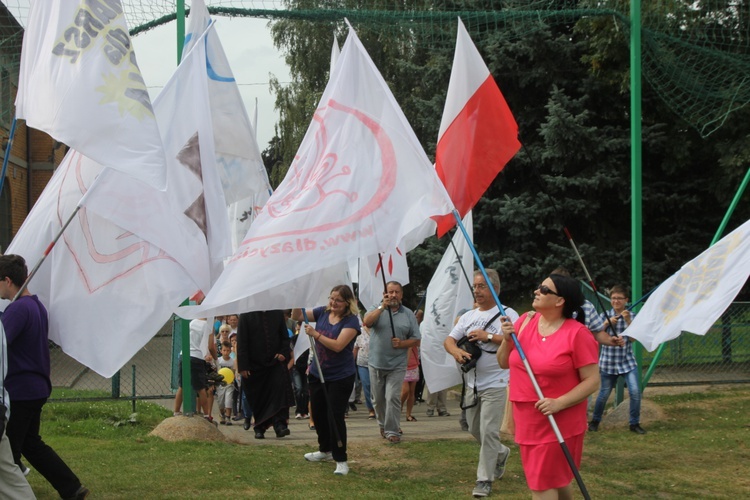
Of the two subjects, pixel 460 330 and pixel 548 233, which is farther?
pixel 548 233

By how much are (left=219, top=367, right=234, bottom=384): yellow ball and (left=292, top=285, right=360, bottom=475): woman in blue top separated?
4.10 metres

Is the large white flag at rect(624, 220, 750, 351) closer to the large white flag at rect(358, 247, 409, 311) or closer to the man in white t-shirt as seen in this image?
the man in white t-shirt

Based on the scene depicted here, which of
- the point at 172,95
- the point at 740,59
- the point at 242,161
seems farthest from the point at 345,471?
the point at 740,59

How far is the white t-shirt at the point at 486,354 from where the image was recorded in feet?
26.0

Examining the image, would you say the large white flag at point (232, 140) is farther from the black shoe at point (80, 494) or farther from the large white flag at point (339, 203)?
the black shoe at point (80, 494)

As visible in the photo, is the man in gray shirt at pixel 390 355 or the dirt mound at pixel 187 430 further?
the man in gray shirt at pixel 390 355

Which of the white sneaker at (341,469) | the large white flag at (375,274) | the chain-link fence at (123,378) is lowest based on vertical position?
the chain-link fence at (123,378)

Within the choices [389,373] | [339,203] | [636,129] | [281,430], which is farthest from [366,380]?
[339,203]

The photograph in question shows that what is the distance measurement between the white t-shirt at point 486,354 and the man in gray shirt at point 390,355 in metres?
2.56

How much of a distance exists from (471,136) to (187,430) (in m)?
4.41

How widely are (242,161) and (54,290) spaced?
2.29 metres

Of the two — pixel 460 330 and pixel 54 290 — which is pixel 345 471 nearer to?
pixel 460 330

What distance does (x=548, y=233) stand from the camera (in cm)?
2048

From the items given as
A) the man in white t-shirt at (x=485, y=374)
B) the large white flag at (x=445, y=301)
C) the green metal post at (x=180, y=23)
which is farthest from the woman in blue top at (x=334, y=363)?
the green metal post at (x=180, y=23)
